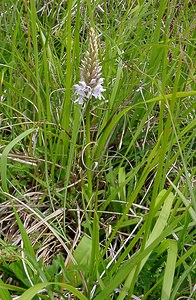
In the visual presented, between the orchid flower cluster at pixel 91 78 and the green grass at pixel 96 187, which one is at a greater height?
the orchid flower cluster at pixel 91 78

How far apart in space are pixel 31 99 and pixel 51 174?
324mm

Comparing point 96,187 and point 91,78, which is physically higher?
point 91,78

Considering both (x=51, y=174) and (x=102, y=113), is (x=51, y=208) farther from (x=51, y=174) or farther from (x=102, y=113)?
(x=102, y=113)

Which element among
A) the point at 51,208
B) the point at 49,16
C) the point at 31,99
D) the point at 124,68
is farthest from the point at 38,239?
the point at 49,16

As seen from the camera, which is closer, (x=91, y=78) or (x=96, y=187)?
(x=91, y=78)

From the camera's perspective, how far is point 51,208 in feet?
4.56

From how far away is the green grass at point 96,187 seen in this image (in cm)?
106

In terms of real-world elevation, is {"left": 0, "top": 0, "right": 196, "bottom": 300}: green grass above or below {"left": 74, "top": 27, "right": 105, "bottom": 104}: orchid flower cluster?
below

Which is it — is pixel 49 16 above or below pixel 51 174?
above

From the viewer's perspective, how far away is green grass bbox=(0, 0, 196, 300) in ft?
3.48

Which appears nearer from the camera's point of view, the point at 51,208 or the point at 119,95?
the point at 51,208

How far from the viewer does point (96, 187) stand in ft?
4.68

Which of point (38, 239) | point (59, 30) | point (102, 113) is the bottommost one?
point (38, 239)

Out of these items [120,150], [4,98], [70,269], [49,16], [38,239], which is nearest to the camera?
[70,269]
